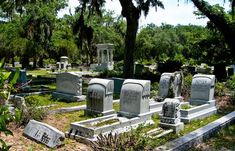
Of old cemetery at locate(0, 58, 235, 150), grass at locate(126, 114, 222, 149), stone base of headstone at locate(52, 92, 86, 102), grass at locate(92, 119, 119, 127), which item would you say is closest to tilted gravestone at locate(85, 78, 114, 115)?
old cemetery at locate(0, 58, 235, 150)

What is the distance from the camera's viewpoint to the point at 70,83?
14.5m

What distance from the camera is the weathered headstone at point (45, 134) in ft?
25.6

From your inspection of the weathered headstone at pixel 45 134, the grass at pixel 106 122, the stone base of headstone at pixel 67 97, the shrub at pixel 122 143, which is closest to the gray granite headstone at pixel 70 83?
the stone base of headstone at pixel 67 97

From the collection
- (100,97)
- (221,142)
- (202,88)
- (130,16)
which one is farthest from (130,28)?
(221,142)

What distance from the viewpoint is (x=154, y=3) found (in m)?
22.5

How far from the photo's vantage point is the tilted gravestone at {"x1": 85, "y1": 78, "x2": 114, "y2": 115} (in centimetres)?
1076

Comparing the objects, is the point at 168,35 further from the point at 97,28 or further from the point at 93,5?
the point at 93,5

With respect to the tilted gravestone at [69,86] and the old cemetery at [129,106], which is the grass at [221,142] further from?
the tilted gravestone at [69,86]

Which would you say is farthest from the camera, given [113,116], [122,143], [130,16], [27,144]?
[130,16]

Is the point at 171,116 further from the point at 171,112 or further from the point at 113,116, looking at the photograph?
the point at 113,116

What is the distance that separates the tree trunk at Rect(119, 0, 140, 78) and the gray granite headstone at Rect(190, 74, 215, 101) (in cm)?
864

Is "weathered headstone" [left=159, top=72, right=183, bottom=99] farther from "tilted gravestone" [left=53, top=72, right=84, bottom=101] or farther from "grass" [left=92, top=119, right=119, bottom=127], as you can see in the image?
"grass" [left=92, top=119, right=119, bottom=127]

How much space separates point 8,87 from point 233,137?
25.5ft

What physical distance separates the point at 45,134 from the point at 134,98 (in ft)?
11.1
